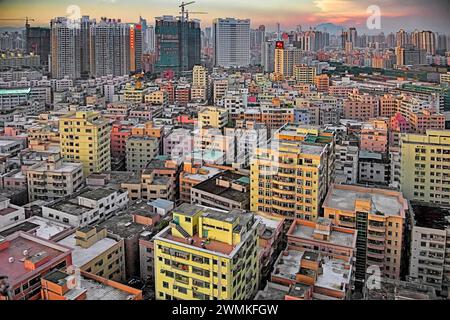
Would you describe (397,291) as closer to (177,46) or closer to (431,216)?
(431,216)

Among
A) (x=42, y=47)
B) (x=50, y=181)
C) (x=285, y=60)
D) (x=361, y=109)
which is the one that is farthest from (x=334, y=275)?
(x=285, y=60)

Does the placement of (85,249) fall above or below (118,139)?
below

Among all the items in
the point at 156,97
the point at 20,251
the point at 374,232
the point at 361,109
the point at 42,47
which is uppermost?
the point at 42,47

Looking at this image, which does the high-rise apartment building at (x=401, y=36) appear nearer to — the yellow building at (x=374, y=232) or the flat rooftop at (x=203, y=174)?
the yellow building at (x=374, y=232)

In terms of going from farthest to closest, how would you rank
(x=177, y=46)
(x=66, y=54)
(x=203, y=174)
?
(x=177, y=46)
(x=66, y=54)
(x=203, y=174)

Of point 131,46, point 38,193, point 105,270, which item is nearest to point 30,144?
point 38,193

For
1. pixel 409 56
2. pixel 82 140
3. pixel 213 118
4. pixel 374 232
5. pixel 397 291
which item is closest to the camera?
pixel 397 291

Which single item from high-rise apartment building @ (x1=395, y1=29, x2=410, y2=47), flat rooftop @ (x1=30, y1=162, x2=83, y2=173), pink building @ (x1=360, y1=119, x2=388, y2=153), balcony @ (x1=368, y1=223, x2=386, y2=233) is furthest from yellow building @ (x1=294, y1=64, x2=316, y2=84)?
balcony @ (x1=368, y1=223, x2=386, y2=233)

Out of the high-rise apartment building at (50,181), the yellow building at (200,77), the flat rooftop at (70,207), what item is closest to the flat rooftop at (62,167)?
the high-rise apartment building at (50,181)
